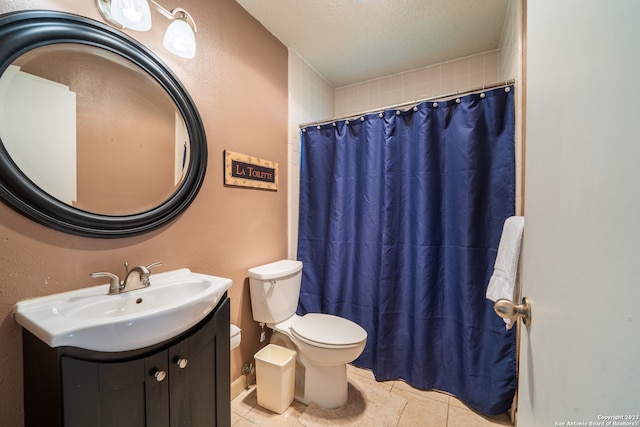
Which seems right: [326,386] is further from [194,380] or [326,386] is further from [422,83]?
[422,83]

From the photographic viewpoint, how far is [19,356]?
775 mm

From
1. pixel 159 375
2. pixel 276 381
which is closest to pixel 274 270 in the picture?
pixel 276 381

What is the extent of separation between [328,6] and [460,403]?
8.29ft

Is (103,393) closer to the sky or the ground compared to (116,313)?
closer to the ground

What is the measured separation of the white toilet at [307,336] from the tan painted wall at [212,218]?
0.45ft

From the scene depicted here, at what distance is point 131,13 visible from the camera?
0.92 m

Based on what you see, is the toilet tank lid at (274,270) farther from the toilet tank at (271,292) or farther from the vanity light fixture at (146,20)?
the vanity light fixture at (146,20)

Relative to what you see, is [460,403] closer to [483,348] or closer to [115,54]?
[483,348]

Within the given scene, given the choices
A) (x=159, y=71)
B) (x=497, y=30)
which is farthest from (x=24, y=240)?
(x=497, y=30)

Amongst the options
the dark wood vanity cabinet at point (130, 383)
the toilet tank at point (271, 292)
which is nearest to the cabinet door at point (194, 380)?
the dark wood vanity cabinet at point (130, 383)

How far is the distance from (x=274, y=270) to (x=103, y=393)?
0.96 meters

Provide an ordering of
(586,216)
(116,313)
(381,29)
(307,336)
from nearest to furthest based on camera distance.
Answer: (586,216) → (116,313) → (307,336) → (381,29)

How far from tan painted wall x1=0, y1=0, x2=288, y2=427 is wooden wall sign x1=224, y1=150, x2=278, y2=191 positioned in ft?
0.15

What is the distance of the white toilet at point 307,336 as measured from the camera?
4.31 ft
